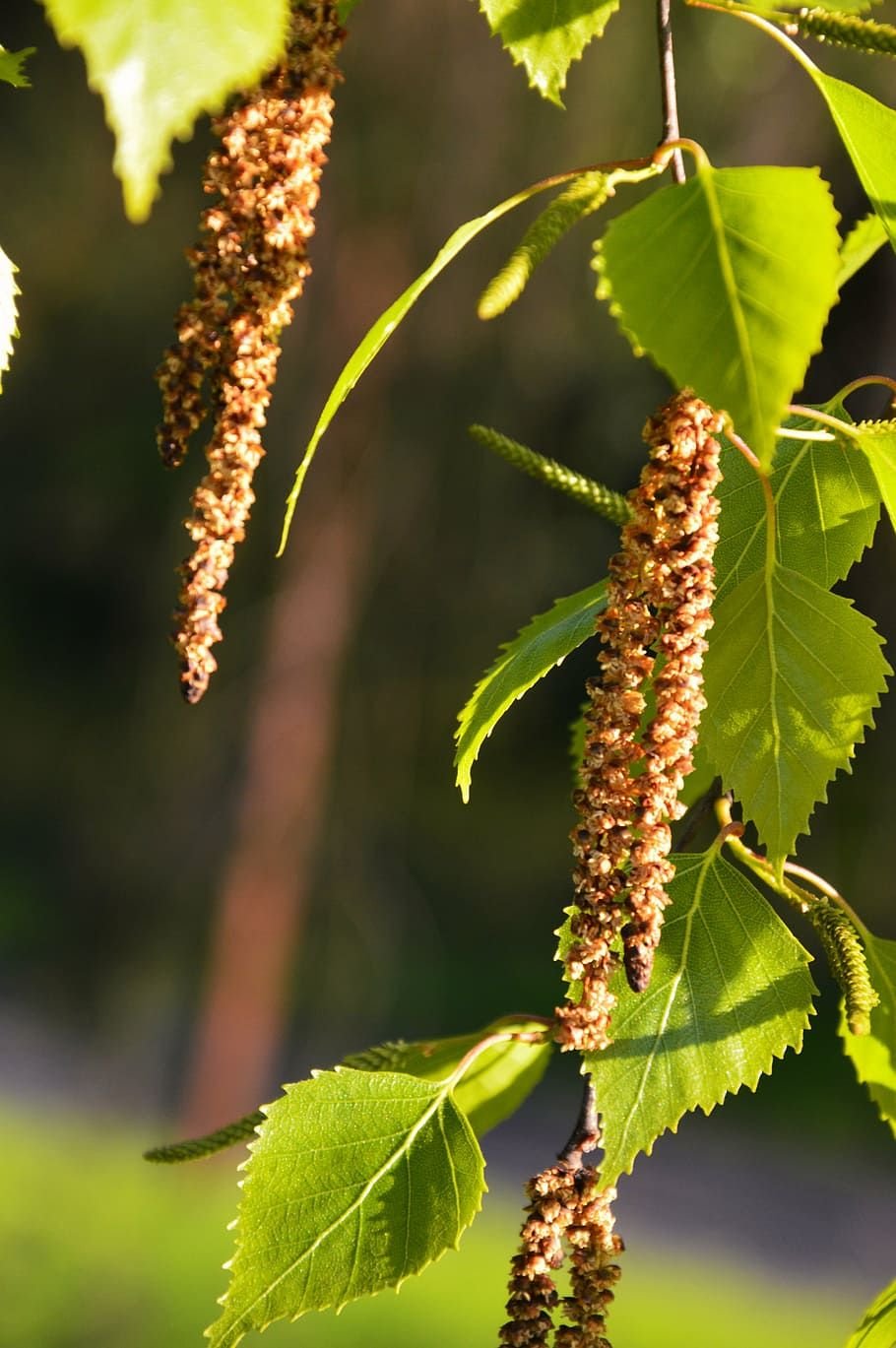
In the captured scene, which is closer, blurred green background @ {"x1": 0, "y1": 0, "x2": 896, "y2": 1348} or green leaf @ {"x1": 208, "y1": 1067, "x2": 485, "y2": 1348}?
green leaf @ {"x1": 208, "y1": 1067, "x2": 485, "y2": 1348}

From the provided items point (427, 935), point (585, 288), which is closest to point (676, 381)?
point (585, 288)

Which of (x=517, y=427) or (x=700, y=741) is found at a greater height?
(x=517, y=427)

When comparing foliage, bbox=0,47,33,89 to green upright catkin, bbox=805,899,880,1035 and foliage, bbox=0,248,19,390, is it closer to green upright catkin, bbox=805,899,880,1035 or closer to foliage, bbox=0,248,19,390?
foliage, bbox=0,248,19,390

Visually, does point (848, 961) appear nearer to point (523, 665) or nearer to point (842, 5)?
point (523, 665)

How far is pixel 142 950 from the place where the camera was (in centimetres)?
508

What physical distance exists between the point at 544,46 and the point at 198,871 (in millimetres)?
4741

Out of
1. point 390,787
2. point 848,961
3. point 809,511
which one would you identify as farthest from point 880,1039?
point 390,787

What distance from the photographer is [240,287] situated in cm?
44

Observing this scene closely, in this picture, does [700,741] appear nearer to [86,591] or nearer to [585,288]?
[585,288]

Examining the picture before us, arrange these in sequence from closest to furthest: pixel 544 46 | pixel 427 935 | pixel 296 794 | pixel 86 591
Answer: pixel 544 46 < pixel 296 794 < pixel 427 935 < pixel 86 591

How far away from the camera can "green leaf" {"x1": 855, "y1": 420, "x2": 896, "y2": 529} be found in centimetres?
48

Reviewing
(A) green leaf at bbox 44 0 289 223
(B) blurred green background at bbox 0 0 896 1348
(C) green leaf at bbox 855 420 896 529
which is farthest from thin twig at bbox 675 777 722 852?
(B) blurred green background at bbox 0 0 896 1348

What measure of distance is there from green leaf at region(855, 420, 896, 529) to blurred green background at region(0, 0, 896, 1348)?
321 centimetres

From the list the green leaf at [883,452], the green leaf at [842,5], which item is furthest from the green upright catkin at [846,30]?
the green leaf at [883,452]
